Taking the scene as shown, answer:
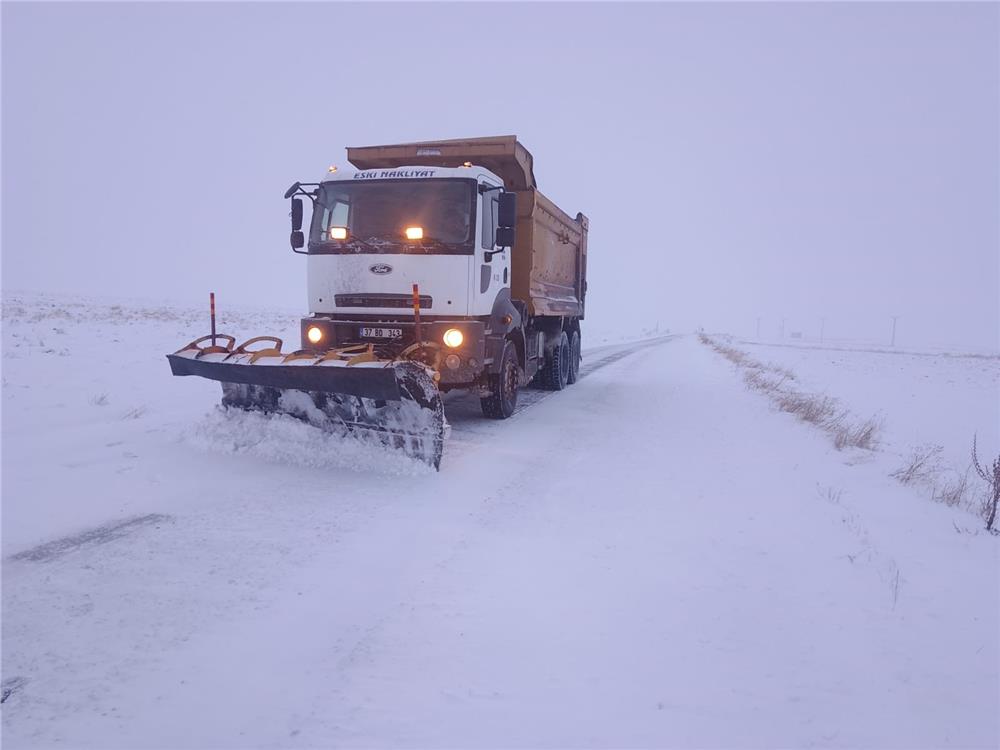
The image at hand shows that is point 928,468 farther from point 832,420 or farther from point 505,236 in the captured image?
point 505,236

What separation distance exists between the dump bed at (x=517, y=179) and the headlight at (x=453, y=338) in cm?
255

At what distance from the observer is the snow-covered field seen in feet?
8.21

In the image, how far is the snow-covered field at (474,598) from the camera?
2.50 meters

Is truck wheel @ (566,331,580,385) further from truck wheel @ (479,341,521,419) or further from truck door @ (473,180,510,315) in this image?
truck door @ (473,180,510,315)

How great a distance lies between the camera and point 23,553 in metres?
3.83

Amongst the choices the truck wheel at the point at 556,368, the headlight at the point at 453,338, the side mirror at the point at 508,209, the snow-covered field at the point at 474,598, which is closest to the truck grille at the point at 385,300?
the headlight at the point at 453,338

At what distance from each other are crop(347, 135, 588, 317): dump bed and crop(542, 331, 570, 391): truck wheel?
4.66ft

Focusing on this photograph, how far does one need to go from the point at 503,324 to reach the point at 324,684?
596 cm

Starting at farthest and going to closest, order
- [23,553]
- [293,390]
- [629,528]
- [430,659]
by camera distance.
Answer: [293,390]
[629,528]
[23,553]
[430,659]

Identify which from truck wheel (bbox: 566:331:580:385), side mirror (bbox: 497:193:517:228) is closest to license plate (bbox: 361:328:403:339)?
side mirror (bbox: 497:193:517:228)

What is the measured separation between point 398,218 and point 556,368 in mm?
5849

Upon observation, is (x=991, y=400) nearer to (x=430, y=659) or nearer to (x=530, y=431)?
(x=530, y=431)

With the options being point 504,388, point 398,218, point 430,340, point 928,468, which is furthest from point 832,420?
point 398,218

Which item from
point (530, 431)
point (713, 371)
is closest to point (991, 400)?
point (713, 371)
